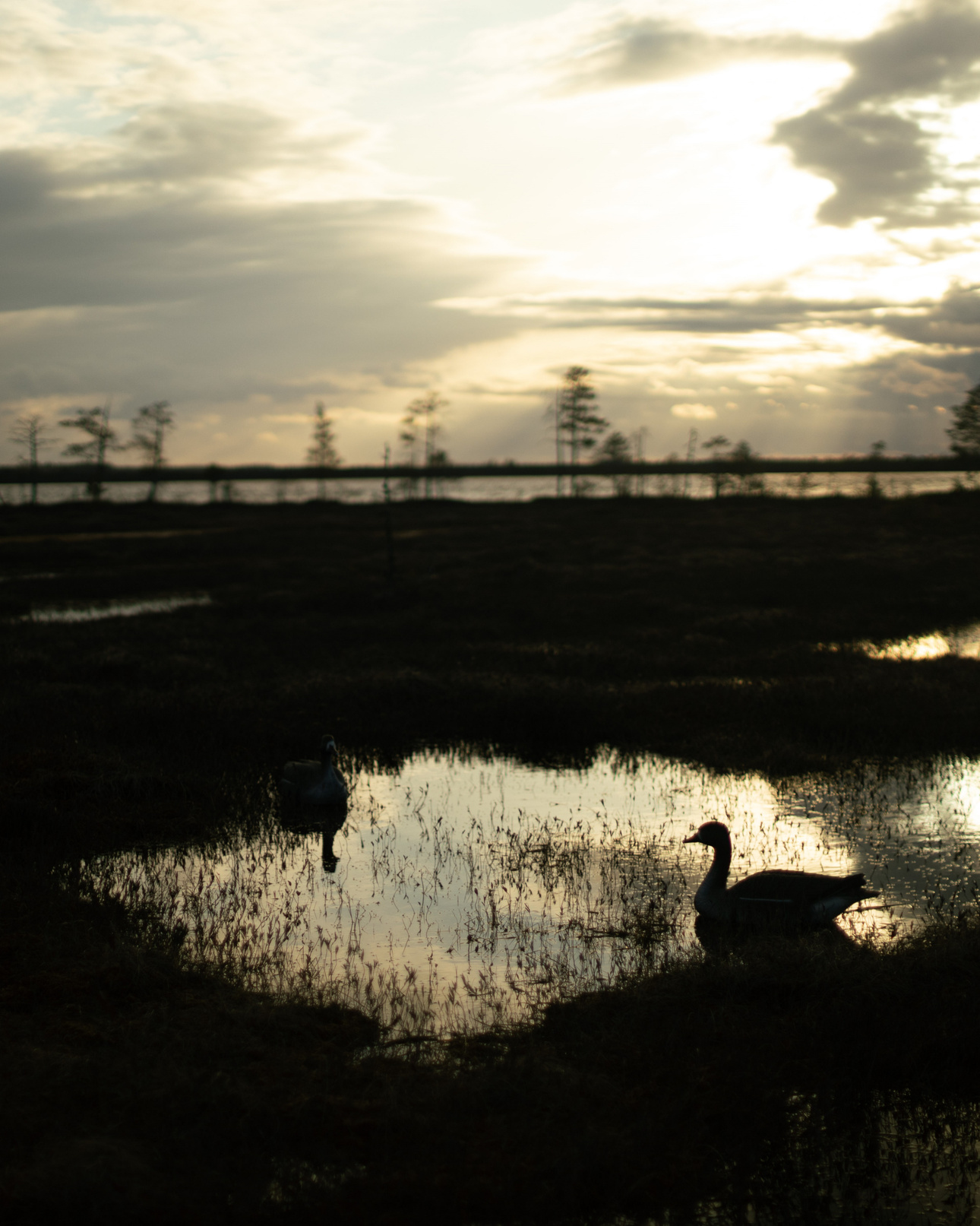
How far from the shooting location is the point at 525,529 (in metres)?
57.6

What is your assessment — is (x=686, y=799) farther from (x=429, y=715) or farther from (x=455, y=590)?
(x=455, y=590)

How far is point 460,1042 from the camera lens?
6.28 metres

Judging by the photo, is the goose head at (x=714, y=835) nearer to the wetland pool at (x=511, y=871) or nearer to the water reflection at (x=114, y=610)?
the wetland pool at (x=511, y=871)

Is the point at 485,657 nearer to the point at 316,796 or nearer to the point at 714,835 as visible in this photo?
the point at 316,796

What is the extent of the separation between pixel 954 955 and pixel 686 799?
5.63 metres

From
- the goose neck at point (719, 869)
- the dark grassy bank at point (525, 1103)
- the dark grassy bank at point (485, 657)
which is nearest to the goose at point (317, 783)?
the dark grassy bank at point (485, 657)

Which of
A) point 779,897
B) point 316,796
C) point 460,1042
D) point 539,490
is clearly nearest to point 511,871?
point 779,897

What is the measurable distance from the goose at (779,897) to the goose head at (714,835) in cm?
38

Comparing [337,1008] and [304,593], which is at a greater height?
[304,593]

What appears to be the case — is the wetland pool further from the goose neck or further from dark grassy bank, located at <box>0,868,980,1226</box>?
dark grassy bank, located at <box>0,868,980,1226</box>

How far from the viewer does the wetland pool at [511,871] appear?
7.52 metres

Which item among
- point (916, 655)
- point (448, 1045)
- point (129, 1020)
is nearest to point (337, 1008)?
point (448, 1045)

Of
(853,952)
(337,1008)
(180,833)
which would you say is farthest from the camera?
(180,833)

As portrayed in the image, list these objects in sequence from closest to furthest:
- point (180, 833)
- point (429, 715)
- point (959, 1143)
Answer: point (959, 1143) → point (180, 833) → point (429, 715)
